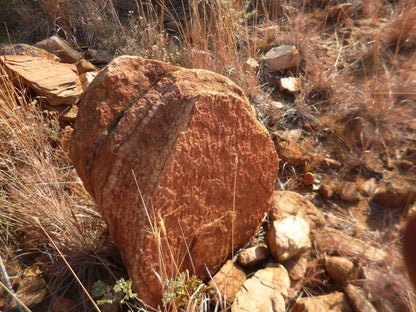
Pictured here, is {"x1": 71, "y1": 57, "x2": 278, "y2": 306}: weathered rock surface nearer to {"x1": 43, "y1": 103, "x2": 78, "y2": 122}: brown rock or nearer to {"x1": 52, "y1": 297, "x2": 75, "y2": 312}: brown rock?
{"x1": 52, "y1": 297, "x2": 75, "y2": 312}: brown rock

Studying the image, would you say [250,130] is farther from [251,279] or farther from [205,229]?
[251,279]

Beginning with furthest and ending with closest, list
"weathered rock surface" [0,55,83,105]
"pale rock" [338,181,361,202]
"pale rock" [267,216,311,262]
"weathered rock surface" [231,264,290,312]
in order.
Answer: "weathered rock surface" [0,55,83,105], "pale rock" [338,181,361,202], "pale rock" [267,216,311,262], "weathered rock surface" [231,264,290,312]

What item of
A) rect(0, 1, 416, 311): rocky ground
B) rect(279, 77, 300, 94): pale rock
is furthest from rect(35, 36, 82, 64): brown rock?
rect(279, 77, 300, 94): pale rock

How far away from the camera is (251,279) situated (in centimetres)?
163

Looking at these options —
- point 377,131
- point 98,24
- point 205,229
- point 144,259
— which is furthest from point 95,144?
point 98,24

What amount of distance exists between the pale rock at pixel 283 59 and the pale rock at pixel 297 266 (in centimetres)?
209

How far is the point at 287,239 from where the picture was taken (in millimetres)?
1749

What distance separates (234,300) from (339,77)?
239 centimetres

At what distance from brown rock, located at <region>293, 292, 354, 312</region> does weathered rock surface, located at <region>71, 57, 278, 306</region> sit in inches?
22.4

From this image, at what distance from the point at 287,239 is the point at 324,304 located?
36 centimetres

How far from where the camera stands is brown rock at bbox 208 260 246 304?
160 cm

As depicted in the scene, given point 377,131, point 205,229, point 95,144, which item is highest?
point 95,144

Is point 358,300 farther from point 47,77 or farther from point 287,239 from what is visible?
point 47,77

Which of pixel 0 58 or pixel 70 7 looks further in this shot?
pixel 70 7
